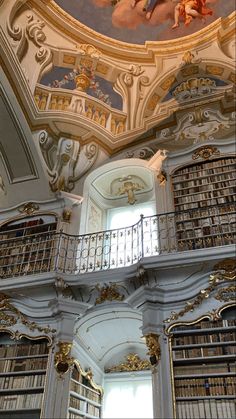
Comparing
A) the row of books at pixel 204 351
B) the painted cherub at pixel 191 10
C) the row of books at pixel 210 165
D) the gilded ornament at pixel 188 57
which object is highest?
the painted cherub at pixel 191 10

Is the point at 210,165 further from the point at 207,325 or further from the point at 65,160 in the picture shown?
the point at 207,325

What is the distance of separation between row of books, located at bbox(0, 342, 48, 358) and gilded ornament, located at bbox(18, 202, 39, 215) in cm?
259

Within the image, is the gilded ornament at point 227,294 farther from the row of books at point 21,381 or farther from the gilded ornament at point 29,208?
the gilded ornament at point 29,208

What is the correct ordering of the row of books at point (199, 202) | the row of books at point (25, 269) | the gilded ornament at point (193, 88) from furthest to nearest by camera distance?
the gilded ornament at point (193, 88) < the row of books at point (25, 269) < the row of books at point (199, 202)

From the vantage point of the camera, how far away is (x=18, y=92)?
7.44 m

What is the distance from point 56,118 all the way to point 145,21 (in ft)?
8.29

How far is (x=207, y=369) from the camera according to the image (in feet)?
15.9

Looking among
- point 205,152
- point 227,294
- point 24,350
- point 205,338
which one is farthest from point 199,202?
point 24,350

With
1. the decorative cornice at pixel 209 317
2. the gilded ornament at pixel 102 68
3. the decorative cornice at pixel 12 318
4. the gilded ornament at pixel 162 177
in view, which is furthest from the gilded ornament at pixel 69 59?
the decorative cornice at pixel 209 317

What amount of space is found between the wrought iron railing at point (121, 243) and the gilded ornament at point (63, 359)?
106 centimetres

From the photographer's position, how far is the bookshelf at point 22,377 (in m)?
5.28

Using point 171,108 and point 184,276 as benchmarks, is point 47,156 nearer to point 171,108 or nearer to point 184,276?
point 171,108

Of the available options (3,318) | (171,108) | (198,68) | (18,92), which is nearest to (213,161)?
(171,108)

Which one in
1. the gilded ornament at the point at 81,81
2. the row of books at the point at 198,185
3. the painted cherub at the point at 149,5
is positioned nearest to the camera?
the row of books at the point at 198,185
